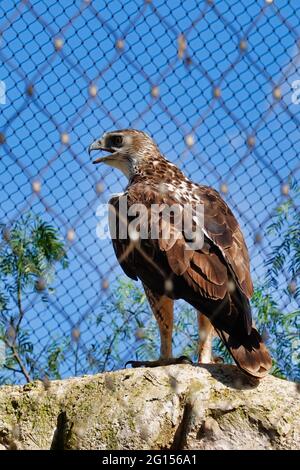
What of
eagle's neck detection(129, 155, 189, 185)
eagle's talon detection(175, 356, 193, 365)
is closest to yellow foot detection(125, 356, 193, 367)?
eagle's talon detection(175, 356, 193, 365)

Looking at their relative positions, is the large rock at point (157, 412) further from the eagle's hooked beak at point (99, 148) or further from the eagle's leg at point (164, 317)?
the eagle's hooked beak at point (99, 148)

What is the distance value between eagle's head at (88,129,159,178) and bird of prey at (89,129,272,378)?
259mm

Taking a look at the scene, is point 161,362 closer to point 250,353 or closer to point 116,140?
point 250,353

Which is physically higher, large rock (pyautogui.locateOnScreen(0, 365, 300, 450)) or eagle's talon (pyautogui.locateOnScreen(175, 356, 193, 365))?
eagle's talon (pyautogui.locateOnScreen(175, 356, 193, 365))

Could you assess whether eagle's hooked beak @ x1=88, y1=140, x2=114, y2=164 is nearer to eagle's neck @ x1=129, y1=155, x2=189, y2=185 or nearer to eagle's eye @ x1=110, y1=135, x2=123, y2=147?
eagle's eye @ x1=110, y1=135, x2=123, y2=147

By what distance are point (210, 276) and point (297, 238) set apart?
1.37 metres

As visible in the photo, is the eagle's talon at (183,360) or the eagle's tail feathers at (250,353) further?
the eagle's talon at (183,360)

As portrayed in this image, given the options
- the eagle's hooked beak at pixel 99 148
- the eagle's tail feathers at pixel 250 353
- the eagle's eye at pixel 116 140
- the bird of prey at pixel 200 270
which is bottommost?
the eagle's tail feathers at pixel 250 353

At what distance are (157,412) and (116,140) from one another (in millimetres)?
1898

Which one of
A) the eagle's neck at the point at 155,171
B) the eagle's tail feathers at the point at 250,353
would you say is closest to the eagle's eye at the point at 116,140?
the eagle's neck at the point at 155,171

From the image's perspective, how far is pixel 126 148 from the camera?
527 centimetres

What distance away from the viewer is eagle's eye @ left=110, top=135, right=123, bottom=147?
5.37 meters

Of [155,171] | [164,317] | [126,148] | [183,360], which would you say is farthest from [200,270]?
A: [126,148]

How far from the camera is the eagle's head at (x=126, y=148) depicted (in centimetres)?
517
